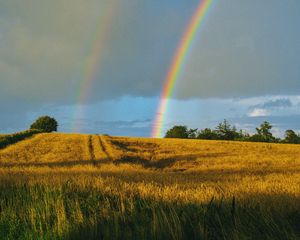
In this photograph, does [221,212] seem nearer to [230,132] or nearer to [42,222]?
[42,222]

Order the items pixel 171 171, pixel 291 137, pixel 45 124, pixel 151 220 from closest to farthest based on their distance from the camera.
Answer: pixel 151 220 → pixel 171 171 → pixel 291 137 → pixel 45 124

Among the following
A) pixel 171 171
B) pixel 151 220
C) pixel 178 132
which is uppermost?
pixel 178 132

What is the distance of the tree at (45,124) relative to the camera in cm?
13024

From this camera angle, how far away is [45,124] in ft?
430

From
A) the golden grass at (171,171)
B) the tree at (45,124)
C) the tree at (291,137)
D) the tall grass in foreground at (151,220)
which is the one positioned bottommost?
the tall grass in foreground at (151,220)

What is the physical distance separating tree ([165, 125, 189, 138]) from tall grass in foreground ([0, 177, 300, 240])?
122m

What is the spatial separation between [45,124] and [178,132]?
44.4 m

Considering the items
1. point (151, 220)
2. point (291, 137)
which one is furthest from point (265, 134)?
point (151, 220)

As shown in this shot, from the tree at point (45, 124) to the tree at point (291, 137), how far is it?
242ft

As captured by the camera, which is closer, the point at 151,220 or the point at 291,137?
the point at 151,220

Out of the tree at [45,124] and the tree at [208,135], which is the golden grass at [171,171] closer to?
the tree at [208,135]

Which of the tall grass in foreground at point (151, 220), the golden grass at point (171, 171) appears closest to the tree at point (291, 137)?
the golden grass at point (171, 171)

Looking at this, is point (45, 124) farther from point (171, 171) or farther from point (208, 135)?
point (171, 171)

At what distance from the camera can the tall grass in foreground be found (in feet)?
17.0
